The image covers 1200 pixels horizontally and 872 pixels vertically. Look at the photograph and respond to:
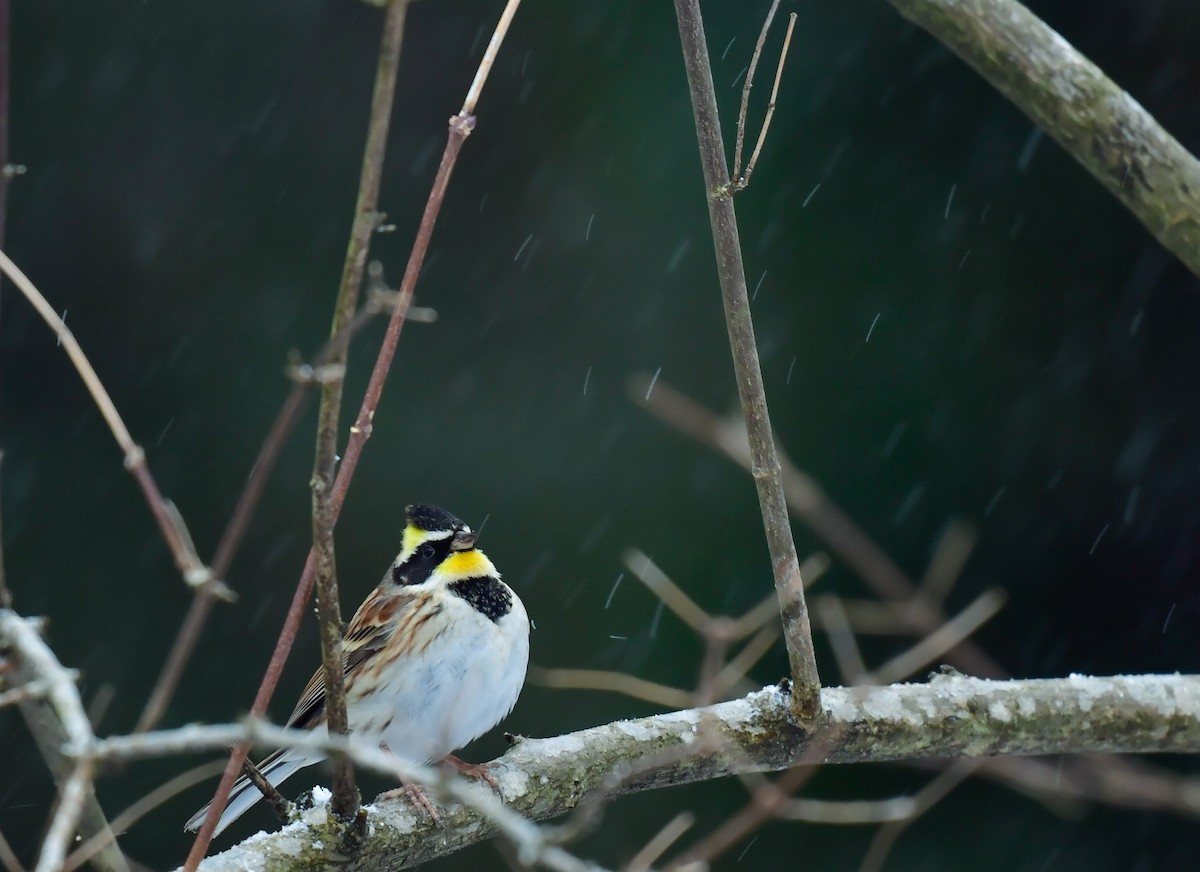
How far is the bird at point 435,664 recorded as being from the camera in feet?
8.68

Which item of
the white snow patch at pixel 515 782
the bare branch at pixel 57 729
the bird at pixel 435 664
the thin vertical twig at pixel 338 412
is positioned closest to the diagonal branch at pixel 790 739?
the white snow patch at pixel 515 782

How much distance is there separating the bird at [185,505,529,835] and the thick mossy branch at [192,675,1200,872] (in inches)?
13.3

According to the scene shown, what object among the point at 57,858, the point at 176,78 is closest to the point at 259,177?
the point at 176,78

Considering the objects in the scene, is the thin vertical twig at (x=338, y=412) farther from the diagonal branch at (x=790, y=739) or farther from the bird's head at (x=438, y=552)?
the bird's head at (x=438, y=552)

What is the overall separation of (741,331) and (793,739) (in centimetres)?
79

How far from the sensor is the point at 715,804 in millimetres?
5035

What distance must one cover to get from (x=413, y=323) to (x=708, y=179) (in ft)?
11.5

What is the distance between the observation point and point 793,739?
7.93ft

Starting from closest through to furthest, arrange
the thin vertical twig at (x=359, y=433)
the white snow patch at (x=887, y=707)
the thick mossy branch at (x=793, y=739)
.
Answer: the thin vertical twig at (x=359, y=433), the thick mossy branch at (x=793, y=739), the white snow patch at (x=887, y=707)

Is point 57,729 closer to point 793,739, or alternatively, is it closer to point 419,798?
point 419,798

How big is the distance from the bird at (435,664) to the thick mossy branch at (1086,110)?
1.41 metres

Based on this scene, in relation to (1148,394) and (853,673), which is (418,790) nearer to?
(853,673)

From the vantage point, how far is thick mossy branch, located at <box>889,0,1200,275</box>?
2629mm

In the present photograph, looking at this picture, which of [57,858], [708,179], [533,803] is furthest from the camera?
[533,803]
